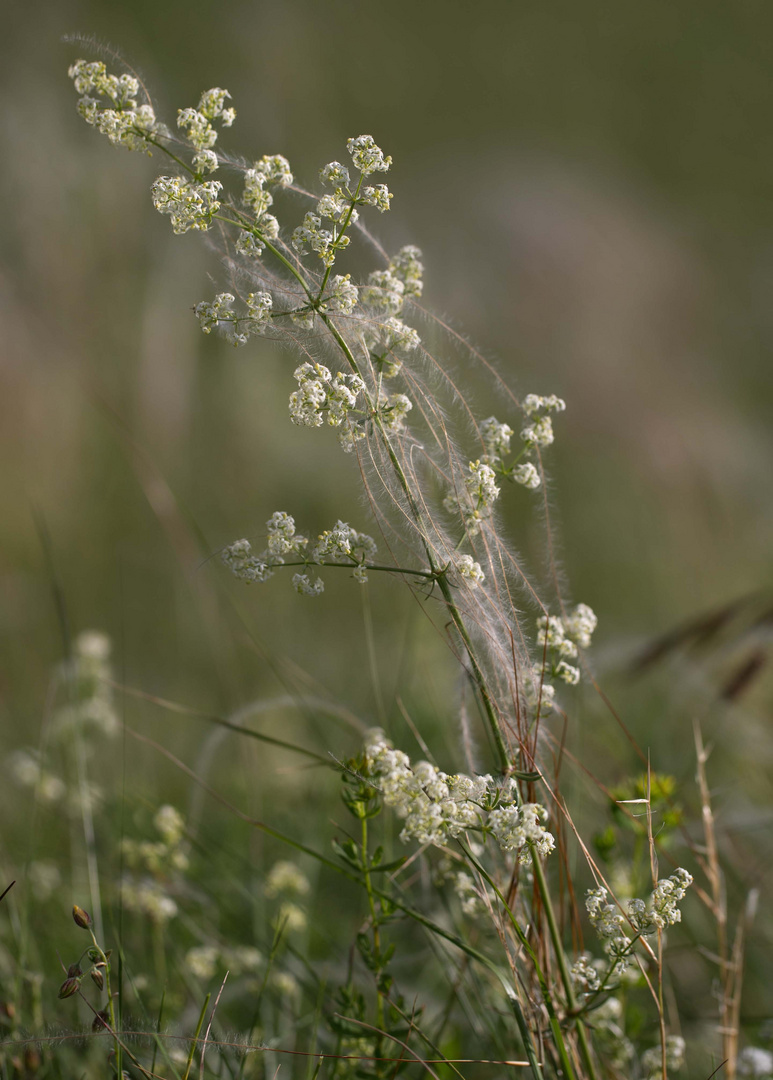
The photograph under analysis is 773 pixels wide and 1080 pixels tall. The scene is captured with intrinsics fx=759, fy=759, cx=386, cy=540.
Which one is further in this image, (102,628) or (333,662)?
(102,628)

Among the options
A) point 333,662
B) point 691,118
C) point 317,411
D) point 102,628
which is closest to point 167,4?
point 691,118

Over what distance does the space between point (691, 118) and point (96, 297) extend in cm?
205

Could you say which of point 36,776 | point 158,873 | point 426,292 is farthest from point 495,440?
point 426,292

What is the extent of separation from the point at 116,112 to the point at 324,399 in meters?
0.24

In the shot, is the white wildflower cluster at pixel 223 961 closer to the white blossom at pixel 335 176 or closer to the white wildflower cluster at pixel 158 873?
the white wildflower cluster at pixel 158 873

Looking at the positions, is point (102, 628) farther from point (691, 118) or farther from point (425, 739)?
point (691, 118)

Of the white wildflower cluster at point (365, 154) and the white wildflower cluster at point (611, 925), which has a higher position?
the white wildflower cluster at point (365, 154)

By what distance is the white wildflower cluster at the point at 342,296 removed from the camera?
20.6 inches

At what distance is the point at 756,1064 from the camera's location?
2.28 ft

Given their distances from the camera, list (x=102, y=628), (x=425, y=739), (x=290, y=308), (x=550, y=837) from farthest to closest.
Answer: (x=102, y=628)
(x=425, y=739)
(x=290, y=308)
(x=550, y=837)

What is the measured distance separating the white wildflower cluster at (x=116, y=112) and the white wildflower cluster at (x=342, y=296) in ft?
0.51

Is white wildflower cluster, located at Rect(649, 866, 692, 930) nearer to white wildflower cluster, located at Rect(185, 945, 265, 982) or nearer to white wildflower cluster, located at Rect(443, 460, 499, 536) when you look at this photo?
white wildflower cluster, located at Rect(443, 460, 499, 536)


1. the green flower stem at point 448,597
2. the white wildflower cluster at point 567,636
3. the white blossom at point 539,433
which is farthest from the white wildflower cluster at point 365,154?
the white wildflower cluster at point 567,636

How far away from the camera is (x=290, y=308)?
58cm
